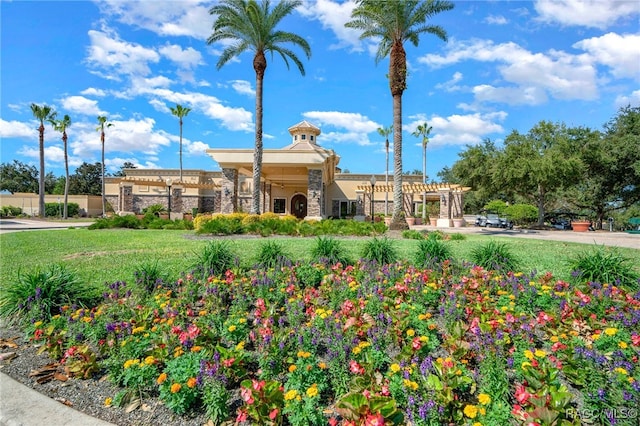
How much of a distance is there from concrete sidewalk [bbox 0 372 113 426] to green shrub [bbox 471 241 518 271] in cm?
501

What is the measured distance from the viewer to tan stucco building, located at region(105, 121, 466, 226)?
22.1 meters

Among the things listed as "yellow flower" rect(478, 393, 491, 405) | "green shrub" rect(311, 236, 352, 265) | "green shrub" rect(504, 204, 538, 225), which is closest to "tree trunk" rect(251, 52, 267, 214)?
"green shrub" rect(311, 236, 352, 265)

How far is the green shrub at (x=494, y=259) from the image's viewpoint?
5401 millimetres

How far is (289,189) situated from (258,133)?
1518 centimetres

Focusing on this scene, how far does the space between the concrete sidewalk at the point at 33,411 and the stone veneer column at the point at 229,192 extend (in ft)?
62.6

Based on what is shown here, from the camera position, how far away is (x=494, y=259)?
550cm

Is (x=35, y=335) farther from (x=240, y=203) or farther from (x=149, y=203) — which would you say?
(x=149, y=203)

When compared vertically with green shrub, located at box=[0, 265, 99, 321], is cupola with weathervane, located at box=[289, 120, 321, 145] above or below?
above

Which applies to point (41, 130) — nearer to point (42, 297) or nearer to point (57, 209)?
point (57, 209)

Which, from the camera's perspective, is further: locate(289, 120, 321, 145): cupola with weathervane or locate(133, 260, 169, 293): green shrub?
locate(289, 120, 321, 145): cupola with weathervane

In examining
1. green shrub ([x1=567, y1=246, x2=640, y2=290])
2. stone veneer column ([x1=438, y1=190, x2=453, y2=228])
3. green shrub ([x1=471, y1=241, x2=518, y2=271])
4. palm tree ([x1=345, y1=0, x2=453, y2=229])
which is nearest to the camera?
green shrub ([x1=567, y1=246, x2=640, y2=290])

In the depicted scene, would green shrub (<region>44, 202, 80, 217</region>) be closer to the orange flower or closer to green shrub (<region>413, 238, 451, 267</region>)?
green shrub (<region>413, 238, 451, 267</region>)

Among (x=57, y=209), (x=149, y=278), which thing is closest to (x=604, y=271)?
(x=149, y=278)

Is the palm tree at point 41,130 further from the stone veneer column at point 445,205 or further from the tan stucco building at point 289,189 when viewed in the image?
the stone veneer column at point 445,205
